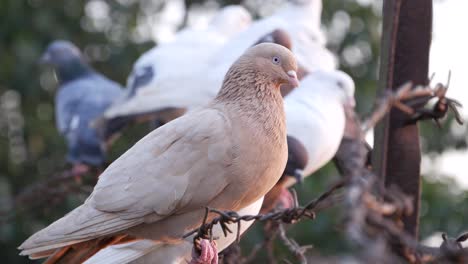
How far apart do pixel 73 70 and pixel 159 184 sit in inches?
219

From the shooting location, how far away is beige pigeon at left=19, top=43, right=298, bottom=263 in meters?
2.81

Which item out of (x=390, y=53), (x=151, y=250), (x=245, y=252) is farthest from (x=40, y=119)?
(x=390, y=53)

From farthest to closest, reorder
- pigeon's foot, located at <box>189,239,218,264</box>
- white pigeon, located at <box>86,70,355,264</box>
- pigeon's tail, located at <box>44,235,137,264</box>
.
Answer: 1. white pigeon, located at <box>86,70,355,264</box>
2. pigeon's tail, located at <box>44,235,137,264</box>
3. pigeon's foot, located at <box>189,239,218,264</box>

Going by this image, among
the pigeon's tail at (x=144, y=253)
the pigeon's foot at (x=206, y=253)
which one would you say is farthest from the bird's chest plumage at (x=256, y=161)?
the pigeon's tail at (x=144, y=253)

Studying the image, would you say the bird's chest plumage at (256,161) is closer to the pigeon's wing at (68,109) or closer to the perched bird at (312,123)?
the perched bird at (312,123)

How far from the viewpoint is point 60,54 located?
8344mm

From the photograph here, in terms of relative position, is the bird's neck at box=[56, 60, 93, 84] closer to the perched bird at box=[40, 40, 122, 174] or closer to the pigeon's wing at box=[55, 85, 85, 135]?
the perched bird at box=[40, 40, 122, 174]

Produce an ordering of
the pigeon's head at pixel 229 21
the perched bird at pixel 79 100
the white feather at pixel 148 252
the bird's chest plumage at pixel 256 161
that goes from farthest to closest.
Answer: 1. the perched bird at pixel 79 100
2. the pigeon's head at pixel 229 21
3. the white feather at pixel 148 252
4. the bird's chest plumage at pixel 256 161

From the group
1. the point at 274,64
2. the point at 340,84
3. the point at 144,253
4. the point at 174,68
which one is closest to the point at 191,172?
the point at 274,64

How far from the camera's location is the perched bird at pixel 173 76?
17.6 ft

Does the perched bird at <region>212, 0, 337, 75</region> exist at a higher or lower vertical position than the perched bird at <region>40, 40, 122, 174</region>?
higher

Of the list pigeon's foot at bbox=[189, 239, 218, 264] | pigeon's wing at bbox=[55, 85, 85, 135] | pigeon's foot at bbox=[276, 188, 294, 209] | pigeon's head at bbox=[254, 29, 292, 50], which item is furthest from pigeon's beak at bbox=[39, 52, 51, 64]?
pigeon's foot at bbox=[189, 239, 218, 264]

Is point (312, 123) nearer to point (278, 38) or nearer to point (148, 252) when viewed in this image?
point (278, 38)

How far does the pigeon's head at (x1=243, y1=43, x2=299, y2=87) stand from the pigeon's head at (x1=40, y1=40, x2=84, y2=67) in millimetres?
5359
